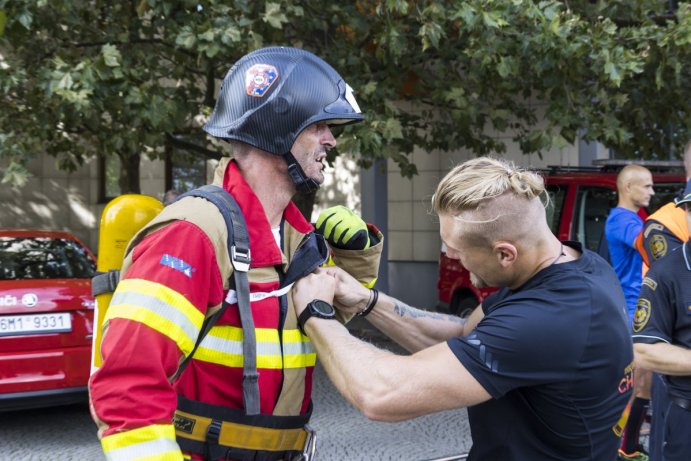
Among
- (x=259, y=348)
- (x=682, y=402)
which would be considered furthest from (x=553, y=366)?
(x=682, y=402)

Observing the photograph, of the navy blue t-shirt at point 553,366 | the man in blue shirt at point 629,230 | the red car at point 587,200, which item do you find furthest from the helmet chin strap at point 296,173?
the red car at point 587,200

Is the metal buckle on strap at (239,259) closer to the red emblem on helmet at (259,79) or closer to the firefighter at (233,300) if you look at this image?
the firefighter at (233,300)

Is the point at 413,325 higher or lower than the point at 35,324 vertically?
higher

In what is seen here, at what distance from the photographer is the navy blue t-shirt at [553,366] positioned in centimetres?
192

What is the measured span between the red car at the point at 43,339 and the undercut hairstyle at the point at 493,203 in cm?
401

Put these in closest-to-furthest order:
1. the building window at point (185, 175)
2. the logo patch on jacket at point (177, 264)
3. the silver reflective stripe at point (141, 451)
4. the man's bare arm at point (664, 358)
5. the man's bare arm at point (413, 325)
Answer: the silver reflective stripe at point (141, 451) → the logo patch on jacket at point (177, 264) → the man's bare arm at point (413, 325) → the man's bare arm at point (664, 358) → the building window at point (185, 175)

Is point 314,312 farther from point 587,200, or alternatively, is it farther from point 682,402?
point 587,200

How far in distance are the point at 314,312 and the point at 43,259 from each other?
4588 millimetres

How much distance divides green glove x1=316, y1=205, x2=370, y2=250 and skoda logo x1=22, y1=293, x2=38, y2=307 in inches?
138

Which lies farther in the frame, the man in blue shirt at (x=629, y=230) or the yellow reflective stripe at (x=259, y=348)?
the man in blue shirt at (x=629, y=230)

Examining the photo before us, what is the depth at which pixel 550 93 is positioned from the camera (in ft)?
21.6

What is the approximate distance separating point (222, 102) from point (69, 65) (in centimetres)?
405

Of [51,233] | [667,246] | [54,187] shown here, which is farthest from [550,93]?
[54,187]

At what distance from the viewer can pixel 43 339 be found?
530cm
